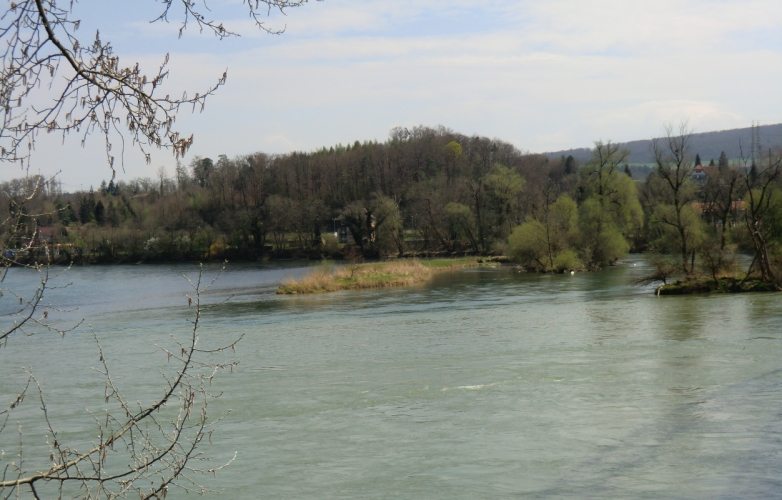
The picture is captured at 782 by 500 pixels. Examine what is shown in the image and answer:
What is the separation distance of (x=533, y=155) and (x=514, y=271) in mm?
76255

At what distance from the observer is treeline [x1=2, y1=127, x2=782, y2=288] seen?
1585 inches

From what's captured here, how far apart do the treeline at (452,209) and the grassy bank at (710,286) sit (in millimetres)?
719

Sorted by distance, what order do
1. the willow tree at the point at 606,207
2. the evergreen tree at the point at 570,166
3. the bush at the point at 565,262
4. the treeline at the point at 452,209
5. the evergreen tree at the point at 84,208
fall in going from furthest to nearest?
the evergreen tree at the point at 570,166, the willow tree at the point at 606,207, the bush at the point at 565,262, the treeline at the point at 452,209, the evergreen tree at the point at 84,208

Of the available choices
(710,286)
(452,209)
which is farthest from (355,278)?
(452,209)

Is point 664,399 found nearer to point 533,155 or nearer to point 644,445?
point 644,445

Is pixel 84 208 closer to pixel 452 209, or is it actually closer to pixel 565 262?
pixel 565 262

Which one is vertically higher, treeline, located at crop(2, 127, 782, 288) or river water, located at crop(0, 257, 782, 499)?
treeline, located at crop(2, 127, 782, 288)

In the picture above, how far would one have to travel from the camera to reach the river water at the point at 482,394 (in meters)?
10.4

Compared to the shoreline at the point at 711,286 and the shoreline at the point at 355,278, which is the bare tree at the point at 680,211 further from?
the shoreline at the point at 355,278

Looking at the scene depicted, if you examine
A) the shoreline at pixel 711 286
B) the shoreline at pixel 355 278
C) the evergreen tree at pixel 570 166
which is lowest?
the shoreline at pixel 711 286

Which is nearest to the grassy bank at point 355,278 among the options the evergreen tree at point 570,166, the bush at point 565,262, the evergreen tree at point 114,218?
the bush at point 565,262

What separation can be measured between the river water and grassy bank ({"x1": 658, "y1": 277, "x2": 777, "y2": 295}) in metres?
1.75

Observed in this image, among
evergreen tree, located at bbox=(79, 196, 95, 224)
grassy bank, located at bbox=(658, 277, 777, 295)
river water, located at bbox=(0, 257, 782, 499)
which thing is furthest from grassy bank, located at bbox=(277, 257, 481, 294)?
evergreen tree, located at bbox=(79, 196, 95, 224)

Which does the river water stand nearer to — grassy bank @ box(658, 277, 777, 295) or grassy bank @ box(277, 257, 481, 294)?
grassy bank @ box(658, 277, 777, 295)
